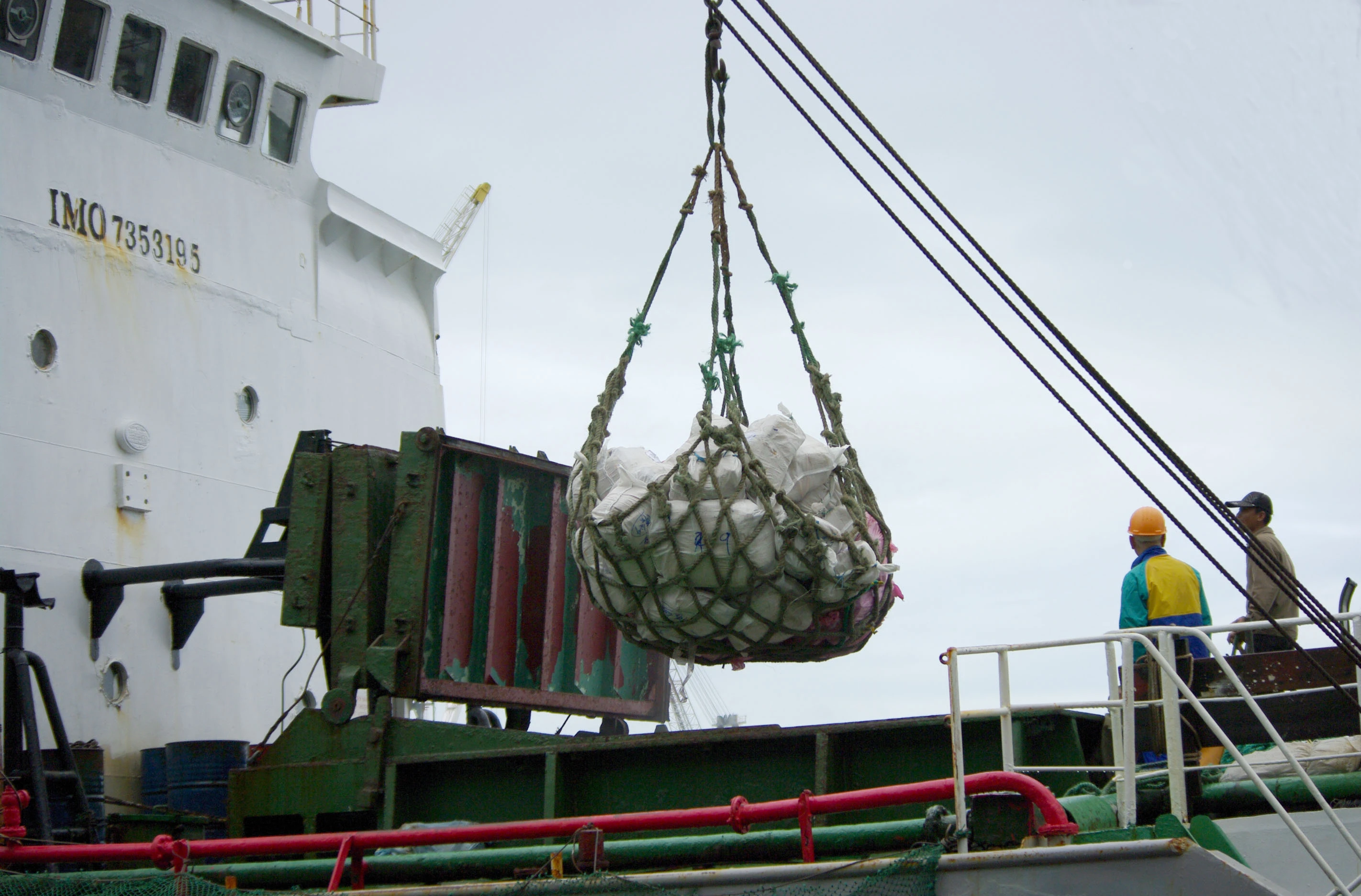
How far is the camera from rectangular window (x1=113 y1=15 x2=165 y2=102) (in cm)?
1152

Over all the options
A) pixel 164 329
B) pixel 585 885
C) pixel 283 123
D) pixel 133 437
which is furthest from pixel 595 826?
pixel 283 123

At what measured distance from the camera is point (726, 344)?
6.62 meters

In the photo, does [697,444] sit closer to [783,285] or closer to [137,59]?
[783,285]

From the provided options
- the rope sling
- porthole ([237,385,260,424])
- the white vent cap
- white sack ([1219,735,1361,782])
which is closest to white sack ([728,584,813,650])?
the rope sling

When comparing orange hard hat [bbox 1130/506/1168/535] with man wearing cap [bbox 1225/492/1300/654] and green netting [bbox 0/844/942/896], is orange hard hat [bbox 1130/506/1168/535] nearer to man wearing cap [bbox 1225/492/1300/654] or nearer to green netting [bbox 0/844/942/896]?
man wearing cap [bbox 1225/492/1300/654]

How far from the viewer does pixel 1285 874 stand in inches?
220

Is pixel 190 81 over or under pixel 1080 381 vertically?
over

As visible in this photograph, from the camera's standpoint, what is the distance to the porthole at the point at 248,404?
38.0ft

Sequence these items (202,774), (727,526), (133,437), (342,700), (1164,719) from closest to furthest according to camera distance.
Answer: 1. (1164,719)
2. (727,526)
3. (342,700)
4. (202,774)
5. (133,437)

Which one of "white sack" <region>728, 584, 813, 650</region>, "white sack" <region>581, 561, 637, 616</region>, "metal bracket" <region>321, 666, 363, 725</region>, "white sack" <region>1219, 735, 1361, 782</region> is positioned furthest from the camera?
"metal bracket" <region>321, 666, 363, 725</region>

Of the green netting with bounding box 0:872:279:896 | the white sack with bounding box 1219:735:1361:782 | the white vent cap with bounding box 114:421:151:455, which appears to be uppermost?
the white vent cap with bounding box 114:421:151:455

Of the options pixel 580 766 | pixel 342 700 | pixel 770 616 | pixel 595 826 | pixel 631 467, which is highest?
pixel 631 467

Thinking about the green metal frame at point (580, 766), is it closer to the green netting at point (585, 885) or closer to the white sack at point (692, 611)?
the white sack at point (692, 611)

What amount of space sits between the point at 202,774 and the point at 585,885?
471cm
